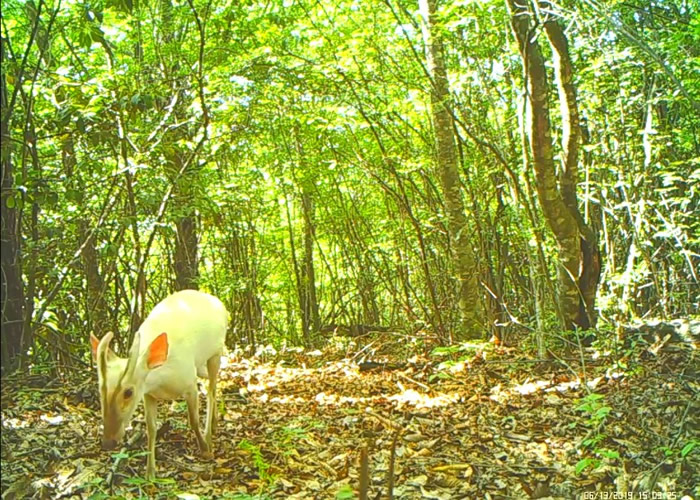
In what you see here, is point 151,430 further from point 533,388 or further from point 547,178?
point 547,178

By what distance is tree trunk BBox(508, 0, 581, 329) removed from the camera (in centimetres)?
531

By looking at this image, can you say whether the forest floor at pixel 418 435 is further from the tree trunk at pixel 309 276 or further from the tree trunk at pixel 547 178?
the tree trunk at pixel 309 276

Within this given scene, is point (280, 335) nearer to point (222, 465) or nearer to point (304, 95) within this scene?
point (304, 95)

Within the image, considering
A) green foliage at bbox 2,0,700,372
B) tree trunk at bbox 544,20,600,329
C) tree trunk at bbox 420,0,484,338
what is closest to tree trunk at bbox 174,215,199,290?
green foliage at bbox 2,0,700,372

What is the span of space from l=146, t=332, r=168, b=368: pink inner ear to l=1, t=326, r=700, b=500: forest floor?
522 millimetres

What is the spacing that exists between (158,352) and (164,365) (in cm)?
30

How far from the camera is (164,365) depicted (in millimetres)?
3760

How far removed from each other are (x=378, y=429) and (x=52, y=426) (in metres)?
2.28

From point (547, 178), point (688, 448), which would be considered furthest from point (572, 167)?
point (688, 448)

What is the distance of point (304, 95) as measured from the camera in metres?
7.85

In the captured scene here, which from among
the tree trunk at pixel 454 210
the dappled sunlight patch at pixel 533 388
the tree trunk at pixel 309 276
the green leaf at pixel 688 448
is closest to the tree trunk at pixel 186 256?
the tree trunk at pixel 309 276

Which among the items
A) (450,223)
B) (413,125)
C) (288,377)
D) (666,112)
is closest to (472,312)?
(450,223)

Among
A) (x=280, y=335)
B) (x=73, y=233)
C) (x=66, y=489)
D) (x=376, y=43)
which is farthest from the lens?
(x=280, y=335)

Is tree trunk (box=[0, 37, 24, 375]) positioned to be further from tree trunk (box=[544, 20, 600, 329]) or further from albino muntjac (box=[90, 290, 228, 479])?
tree trunk (box=[544, 20, 600, 329])
